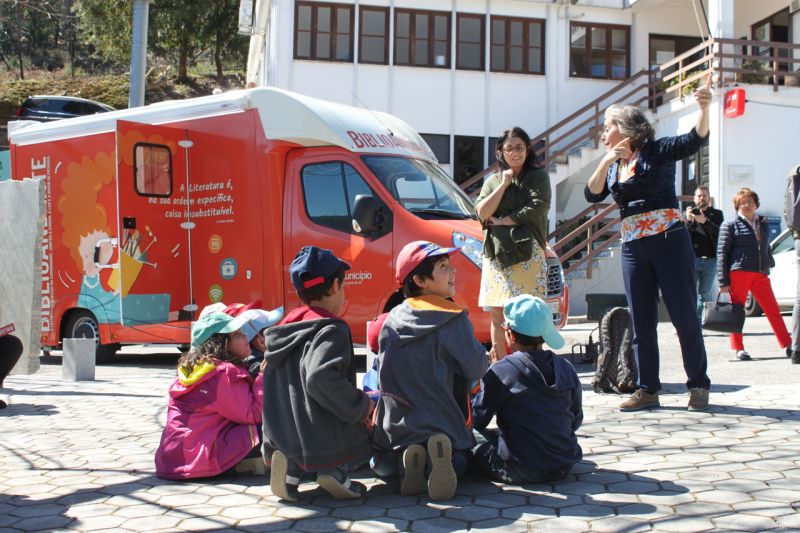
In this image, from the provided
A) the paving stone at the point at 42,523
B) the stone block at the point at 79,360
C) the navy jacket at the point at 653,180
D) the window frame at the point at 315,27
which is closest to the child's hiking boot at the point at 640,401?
the navy jacket at the point at 653,180

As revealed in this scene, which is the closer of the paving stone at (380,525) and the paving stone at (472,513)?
the paving stone at (380,525)

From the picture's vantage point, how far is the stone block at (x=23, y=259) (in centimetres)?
714

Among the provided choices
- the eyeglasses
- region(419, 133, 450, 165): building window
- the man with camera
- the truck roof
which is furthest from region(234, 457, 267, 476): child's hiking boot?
region(419, 133, 450, 165): building window

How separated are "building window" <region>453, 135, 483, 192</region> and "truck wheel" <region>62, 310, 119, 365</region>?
13655 mm

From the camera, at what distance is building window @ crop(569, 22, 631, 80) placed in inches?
945

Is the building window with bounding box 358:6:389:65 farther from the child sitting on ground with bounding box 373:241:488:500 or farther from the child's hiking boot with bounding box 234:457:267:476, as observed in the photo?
the child sitting on ground with bounding box 373:241:488:500

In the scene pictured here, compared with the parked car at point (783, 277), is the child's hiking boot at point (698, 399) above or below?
below

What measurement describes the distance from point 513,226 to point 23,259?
3.95 metres

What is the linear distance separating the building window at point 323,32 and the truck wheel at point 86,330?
13056 millimetres

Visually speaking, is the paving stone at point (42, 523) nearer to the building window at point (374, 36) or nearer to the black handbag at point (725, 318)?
the black handbag at point (725, 318)

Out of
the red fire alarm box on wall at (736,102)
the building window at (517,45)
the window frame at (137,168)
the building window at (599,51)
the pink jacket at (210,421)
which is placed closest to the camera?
the pink jacket at (210,421)

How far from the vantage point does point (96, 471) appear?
16.3 feet

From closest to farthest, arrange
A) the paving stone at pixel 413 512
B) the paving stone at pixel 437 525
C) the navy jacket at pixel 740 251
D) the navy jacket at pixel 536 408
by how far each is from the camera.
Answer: the paving stone at pixel 437 525 → the paving stone at pixel 413 512 → the navy jacket at pixel 536 408 → the navy jacket at pixel 740 251

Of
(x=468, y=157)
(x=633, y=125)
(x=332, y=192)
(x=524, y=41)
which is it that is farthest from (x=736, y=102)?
(x=633, y=125)
